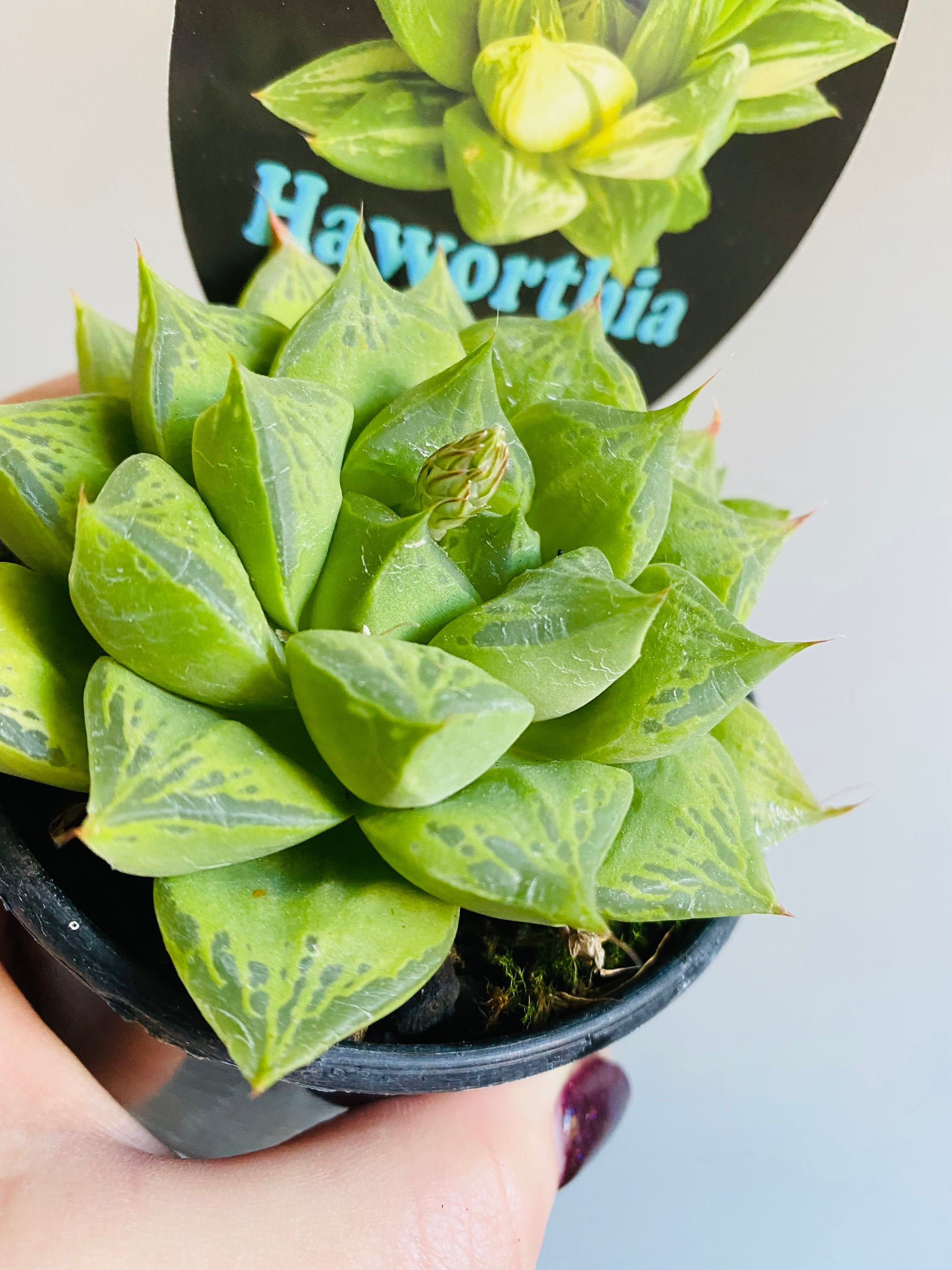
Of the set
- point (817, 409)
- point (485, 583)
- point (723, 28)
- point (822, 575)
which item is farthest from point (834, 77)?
point (485, 583)

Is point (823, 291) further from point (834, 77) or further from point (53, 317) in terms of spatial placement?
point (53, 317)

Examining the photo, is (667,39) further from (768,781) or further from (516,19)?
(768,781)

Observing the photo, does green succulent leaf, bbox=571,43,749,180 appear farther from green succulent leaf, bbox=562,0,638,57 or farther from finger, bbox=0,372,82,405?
finger, bbox=0,372,82,405

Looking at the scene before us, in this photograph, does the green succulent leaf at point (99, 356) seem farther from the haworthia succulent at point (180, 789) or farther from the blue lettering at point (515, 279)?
the blue lettering at point (515, 279)

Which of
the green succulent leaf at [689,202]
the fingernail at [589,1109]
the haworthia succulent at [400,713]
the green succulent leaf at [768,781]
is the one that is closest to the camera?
the haworthia succulent at [400,713]

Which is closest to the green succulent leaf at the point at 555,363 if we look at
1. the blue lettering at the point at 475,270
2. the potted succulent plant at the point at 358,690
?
the potted succulent plant at the point at 358,690

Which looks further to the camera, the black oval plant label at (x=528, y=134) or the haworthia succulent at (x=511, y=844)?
the black oval plant label at (x=528, y=134)
